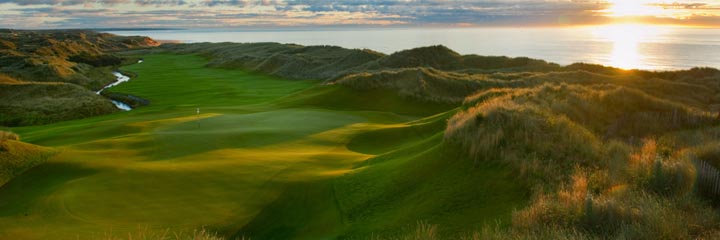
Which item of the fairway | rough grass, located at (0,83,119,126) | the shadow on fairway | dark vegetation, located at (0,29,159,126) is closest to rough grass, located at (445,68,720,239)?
the fairway

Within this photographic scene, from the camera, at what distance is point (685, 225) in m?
5.88

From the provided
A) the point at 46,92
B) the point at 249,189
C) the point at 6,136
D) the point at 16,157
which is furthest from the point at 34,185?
the point at 46,92

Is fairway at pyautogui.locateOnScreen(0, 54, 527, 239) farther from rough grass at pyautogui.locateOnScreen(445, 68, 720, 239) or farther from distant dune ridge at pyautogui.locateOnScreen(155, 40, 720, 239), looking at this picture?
rough grass at pyautogui.locateOnScreen(445, 68, 720, 239)

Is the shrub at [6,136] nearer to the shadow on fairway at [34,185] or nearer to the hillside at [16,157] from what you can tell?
the hillside at [16,157]

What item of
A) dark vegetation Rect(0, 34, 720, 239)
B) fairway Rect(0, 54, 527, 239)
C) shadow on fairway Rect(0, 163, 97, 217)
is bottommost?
shadow on fairway Rect(0, 163, 97, 217)

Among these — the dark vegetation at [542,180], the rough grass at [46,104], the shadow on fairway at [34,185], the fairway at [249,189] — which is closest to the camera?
the dark vegetation at [542,180]

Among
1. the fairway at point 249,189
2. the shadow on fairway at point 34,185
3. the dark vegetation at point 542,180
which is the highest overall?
the dark vegetation at point 542,180

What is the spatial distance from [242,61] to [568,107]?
80760 mm

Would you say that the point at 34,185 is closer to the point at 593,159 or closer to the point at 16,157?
the point at 16,157

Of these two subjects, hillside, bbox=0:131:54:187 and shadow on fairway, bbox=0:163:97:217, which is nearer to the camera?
shadow on fairway, bbox=0:163:97:217

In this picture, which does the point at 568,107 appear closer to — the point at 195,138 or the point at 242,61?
the point at 195,138

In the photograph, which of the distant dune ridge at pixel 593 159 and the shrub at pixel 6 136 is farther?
the shrub at pixel 6 136

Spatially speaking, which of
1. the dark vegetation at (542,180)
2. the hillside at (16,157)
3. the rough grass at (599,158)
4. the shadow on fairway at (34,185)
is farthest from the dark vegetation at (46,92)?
the rough grass at (599,158)

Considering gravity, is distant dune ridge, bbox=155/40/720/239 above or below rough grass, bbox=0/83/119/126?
above
